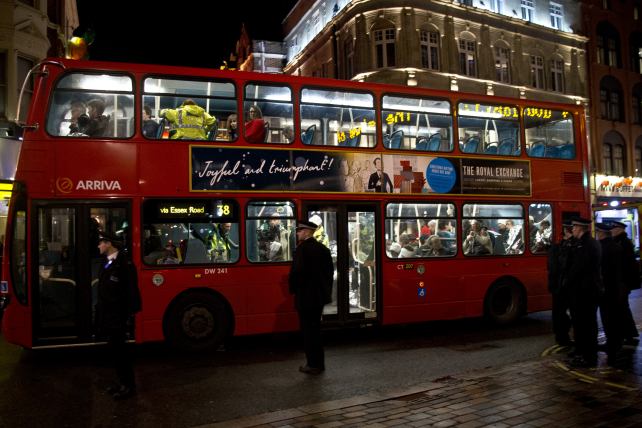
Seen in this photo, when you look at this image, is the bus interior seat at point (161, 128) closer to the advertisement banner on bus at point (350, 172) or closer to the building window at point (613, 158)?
the advertisement banner on bus at point (350, 172)

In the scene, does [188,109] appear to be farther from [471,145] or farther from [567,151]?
[567,151]

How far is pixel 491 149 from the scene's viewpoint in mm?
11062

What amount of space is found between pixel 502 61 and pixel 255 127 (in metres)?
24.6

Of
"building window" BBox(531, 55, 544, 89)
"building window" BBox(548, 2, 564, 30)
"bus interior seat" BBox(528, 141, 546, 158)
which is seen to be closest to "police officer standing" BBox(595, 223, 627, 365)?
"bus interior seat" BBox(528, 141, 546, 158)

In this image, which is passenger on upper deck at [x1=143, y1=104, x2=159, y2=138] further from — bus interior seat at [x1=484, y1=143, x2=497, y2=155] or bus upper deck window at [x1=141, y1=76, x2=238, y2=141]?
bus interior seat at [x1=484, y1=143, x2=497, y2=155]

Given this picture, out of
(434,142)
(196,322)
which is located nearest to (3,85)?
(196,322)

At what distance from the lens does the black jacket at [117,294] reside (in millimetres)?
6332

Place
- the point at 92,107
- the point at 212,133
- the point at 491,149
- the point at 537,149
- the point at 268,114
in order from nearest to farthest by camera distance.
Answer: the point at 92,107, the point at 212,133, the point at 268,114, the point at 491,149, the point at 537,149

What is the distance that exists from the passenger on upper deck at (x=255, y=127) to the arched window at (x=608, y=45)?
102ft

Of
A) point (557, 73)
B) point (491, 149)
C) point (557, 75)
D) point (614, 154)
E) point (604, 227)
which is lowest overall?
point (604, 227)

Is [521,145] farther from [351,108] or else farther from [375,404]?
[375,404]

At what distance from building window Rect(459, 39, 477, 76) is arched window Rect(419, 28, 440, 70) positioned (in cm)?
143

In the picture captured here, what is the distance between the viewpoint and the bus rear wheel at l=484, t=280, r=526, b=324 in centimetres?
1102

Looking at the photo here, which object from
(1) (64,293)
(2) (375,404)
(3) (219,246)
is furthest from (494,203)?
(1) (64,293)
